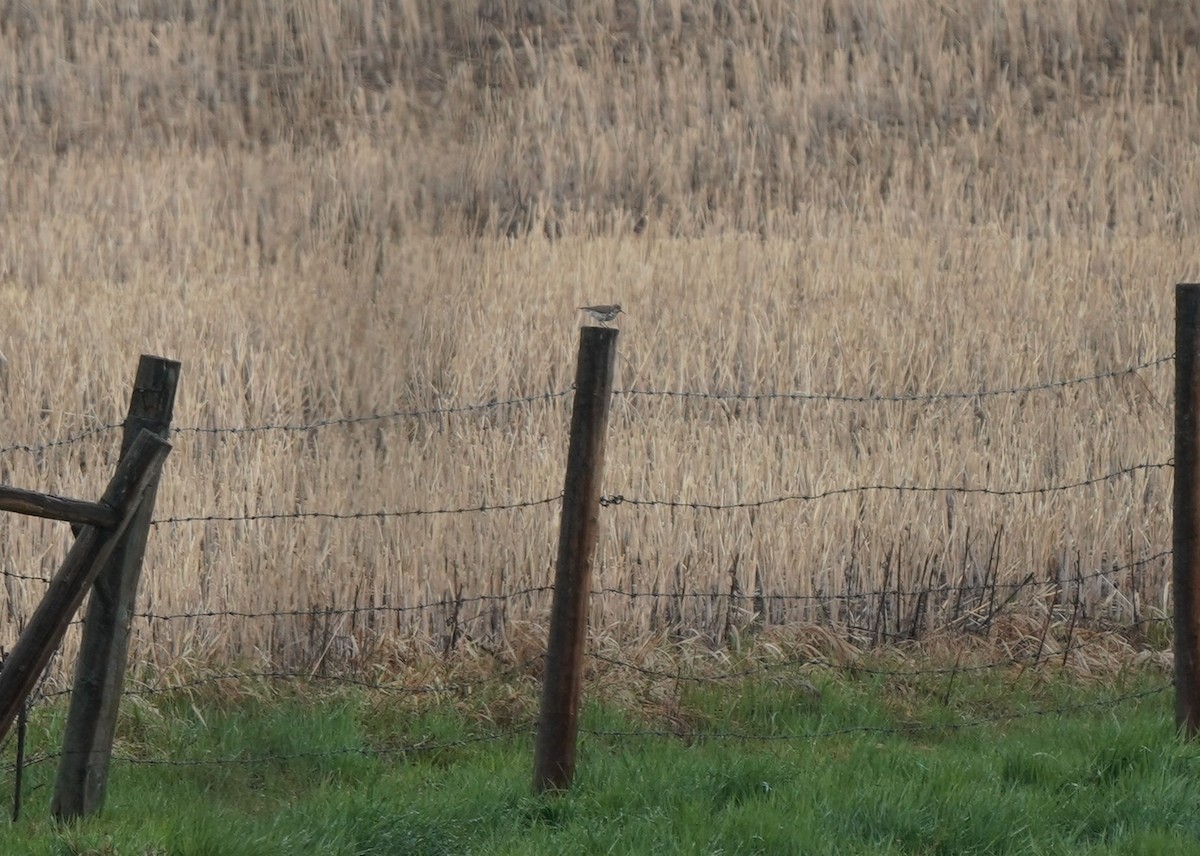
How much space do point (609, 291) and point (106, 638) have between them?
847cm

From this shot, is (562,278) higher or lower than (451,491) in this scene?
higher

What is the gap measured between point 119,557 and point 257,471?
10.8 ft

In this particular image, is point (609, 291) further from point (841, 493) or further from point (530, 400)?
point (841, 493)

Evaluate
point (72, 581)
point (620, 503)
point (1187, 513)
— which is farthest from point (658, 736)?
point (72, 581)

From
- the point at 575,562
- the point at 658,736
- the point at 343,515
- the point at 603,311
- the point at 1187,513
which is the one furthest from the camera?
the point at 603,311

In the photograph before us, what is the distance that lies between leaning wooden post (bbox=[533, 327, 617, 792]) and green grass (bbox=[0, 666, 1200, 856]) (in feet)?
0.55

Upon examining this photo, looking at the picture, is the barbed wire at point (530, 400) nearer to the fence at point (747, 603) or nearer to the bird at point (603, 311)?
the fence at point (747, 603)

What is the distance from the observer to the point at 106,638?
15.2ft

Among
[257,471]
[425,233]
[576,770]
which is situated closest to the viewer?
[576,770]

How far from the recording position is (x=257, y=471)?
789cm

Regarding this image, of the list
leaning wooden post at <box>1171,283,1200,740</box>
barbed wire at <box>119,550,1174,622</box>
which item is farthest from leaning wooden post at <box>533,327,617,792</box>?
leaning wooden post at <box>1171,283,1200,740</box>

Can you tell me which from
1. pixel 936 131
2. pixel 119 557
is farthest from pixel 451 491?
pixel 936 131

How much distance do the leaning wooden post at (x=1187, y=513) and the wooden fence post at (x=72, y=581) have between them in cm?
354

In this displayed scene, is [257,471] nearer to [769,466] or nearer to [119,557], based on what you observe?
[769,466]
